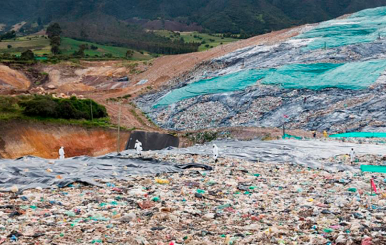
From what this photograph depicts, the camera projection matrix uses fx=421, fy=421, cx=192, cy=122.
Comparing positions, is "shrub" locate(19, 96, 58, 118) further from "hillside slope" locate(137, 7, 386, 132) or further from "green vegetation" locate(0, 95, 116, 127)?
"hillside slope" locate(137, 7, 386, 132)

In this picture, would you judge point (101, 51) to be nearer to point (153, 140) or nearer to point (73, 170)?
point (153, 140)

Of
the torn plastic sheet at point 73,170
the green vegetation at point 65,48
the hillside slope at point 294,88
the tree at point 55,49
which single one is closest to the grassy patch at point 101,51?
the green vegetation at point 65,48

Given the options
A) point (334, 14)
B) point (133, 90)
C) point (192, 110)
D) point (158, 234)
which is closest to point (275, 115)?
point (192, 110)

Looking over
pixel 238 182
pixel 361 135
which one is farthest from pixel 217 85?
pixel 238 182

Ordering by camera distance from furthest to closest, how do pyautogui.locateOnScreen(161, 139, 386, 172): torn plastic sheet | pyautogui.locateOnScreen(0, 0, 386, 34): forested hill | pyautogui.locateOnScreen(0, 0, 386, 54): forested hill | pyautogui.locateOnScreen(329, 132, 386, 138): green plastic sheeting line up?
1. pyautogui.locateOnScreen(0, 0, 386, 34): forested hill
2. pyautogui.locateOnScreen(0, 0, 386, 54): forested hill
3. pyautogui.locateOnScreen(329, 132, 386, 138): green plastic sheeting
4. pyautogui.locateOnScreen(161, 139, 386, 172): torn plastic sheet

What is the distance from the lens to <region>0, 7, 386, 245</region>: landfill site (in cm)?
699

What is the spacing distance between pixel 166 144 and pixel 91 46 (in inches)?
2462

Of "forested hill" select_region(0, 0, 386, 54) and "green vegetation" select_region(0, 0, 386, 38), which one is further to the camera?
"green vegetation" select_region(0, 0, 386, 38)

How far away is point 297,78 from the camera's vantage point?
30.3 meters

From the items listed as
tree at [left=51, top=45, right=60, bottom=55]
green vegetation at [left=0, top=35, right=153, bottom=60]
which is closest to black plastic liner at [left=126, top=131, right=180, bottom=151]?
tree at [left=51, top=45, right=60, bottom=55]

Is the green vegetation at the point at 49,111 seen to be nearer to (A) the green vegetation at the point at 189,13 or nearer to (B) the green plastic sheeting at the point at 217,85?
(B) the green plastic sheeting at the point at 217,85

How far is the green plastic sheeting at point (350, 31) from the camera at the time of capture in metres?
35.1

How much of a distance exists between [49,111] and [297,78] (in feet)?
56.1

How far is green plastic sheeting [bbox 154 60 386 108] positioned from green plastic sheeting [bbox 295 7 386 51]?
17.8 ft
